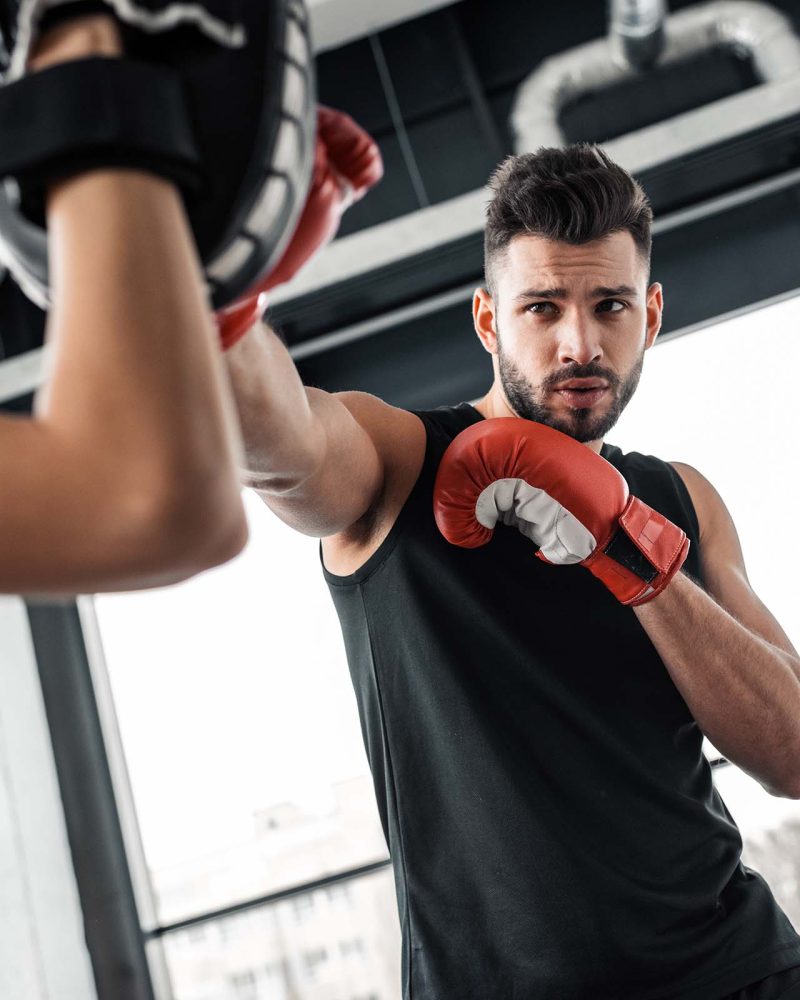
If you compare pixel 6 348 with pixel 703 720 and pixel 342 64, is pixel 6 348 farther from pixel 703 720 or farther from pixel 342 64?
pixel 703 720

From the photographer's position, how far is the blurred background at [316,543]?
3.26m

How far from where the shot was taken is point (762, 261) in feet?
11.1

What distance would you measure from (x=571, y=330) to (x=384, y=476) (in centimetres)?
40

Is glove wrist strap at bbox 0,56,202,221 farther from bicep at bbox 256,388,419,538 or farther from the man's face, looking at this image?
the man's face

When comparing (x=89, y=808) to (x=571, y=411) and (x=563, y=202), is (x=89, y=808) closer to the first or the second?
(x=571, y=411)

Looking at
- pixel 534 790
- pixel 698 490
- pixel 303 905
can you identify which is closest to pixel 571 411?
pixel 698 490

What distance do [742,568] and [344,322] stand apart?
6.54 feet

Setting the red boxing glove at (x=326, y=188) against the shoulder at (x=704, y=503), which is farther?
the shoulder at (x=704, y=503)

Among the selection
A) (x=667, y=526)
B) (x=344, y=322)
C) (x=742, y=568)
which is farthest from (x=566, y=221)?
(x=344, y=322)

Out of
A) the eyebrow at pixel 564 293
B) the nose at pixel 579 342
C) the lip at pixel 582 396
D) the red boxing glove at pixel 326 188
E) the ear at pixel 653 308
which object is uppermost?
the ear at pixel 653 308

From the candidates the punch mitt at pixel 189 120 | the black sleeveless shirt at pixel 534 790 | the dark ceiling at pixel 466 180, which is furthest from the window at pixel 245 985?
the punch mitt at pixel 189 120

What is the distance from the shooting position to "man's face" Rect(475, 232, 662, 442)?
1.62m

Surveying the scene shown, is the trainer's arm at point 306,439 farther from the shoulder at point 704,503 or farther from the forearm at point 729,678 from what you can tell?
the shoulder at point 704,503

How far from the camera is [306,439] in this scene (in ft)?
3.99
